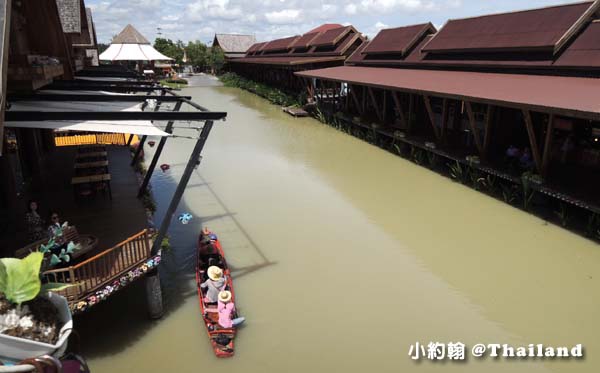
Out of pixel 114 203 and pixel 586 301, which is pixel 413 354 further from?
pixel 114 203

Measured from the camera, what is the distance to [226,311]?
6758mm

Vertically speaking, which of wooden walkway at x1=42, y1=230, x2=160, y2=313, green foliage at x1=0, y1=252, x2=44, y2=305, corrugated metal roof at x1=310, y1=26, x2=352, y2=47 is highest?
corrugated metal roof at x1=310, y1=26, x2=352, y2=47

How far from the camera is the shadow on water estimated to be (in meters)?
6.67

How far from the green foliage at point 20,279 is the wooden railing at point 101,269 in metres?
1.96

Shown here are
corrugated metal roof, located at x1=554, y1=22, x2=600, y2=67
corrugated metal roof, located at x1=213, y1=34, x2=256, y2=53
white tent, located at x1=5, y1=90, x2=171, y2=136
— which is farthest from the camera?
corrugated metal roof, located at x1=213, y1=34, x2=256, y2=53

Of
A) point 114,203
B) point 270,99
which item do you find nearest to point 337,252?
point 114,203

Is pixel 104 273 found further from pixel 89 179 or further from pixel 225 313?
pixel 89 179

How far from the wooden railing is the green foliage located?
6.44ft

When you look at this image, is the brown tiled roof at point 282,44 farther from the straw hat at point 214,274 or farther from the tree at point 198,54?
the straw hat at point 214,274

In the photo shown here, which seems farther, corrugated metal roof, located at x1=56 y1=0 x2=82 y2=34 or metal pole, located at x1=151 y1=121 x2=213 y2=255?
corrugated metal roof, located at x1=56 y1=0 x2=82 y2=34

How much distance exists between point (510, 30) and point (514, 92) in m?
6.40

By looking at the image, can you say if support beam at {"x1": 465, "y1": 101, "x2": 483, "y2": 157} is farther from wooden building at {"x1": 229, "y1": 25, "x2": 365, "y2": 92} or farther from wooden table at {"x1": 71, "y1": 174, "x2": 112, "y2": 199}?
wooden building at {"x1": 229, "y1": 25, "x2": 365, "y2": 92}

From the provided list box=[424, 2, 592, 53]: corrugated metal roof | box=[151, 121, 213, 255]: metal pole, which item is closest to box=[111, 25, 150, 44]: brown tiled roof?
box=[424, 2, 592, 53]: corrugated metal roof

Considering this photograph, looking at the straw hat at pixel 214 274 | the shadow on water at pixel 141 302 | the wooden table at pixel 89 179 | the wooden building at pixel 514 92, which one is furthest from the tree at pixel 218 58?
the straw hat at pixel 214 274
